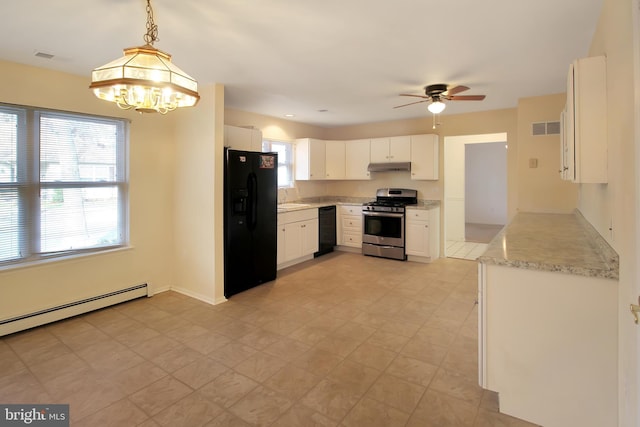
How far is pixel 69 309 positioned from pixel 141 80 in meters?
2.95

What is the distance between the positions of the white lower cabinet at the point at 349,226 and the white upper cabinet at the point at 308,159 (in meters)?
0.86

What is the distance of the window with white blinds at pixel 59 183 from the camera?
10.1 feet

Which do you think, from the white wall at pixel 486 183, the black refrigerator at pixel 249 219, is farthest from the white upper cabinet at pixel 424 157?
the white wall at pixel 486 183

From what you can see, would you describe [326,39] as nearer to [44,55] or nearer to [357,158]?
[44,55]

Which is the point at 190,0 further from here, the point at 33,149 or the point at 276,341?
the point at 276,341

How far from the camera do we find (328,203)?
6590mm

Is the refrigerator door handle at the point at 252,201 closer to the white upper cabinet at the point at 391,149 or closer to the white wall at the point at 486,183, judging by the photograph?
the white upper cabinet at the point at 391,149

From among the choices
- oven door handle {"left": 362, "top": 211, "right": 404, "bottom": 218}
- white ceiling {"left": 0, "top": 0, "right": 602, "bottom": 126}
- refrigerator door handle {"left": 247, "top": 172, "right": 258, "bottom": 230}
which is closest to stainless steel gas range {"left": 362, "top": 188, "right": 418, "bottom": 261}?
oven door handle {"left": 362, "top": 211, "right": 404, "bottom": 218}

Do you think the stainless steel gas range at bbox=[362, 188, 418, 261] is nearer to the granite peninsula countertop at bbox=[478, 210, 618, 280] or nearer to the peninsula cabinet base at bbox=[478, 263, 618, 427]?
the granite peninsula countertop at bbox=[478, 210, 618, 280]

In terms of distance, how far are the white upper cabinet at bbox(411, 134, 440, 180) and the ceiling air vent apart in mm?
1540

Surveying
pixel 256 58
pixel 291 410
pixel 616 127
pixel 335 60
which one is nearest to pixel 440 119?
pixel 335 60

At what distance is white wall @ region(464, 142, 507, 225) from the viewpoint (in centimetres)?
952

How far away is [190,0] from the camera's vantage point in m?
2.02

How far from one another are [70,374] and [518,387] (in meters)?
3.07
